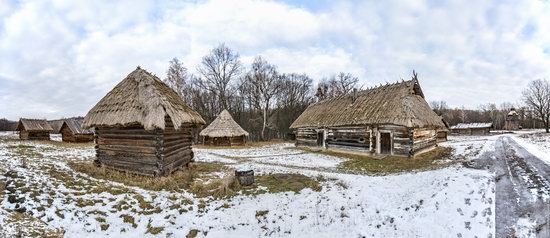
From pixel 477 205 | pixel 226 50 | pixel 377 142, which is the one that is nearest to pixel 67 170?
pixel 477 205

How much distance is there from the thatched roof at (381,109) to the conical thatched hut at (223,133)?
7.78 meters

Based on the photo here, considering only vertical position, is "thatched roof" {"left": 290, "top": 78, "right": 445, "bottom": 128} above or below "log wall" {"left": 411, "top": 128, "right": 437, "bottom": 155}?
above

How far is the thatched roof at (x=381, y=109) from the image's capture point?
18656mm

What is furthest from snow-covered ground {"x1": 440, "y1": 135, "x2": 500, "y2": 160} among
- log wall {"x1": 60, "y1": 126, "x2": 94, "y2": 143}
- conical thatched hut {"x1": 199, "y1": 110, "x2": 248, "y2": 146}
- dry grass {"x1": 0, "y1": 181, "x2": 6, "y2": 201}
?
log wall {"x1": 60, "y1": 126, "x2": 94, "y2": 143}

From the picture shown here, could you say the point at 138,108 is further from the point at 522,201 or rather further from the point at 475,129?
the point at 475,129

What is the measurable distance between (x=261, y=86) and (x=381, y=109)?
23807 millimetres

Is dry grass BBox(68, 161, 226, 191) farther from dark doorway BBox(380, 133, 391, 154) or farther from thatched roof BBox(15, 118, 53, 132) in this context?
thatched roof BBox(15, 118, 53, 132)

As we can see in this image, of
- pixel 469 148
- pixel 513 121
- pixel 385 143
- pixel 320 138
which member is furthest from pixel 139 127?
pixel 513 121

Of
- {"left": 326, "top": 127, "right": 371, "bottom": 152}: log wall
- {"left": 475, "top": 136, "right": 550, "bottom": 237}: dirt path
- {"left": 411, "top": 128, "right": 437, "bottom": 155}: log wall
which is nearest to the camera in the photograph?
{"left": 475, "top": 136, "right": 550, "bottom": 237}: dirt path

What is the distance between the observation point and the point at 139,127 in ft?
39.2

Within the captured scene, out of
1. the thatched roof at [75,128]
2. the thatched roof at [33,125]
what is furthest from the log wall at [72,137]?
the thatched roof at [33,125]

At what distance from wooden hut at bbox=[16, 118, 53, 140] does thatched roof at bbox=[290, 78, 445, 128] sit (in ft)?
107

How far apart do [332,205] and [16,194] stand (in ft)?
27.5

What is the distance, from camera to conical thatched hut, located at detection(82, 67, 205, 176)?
11453 millimetres
